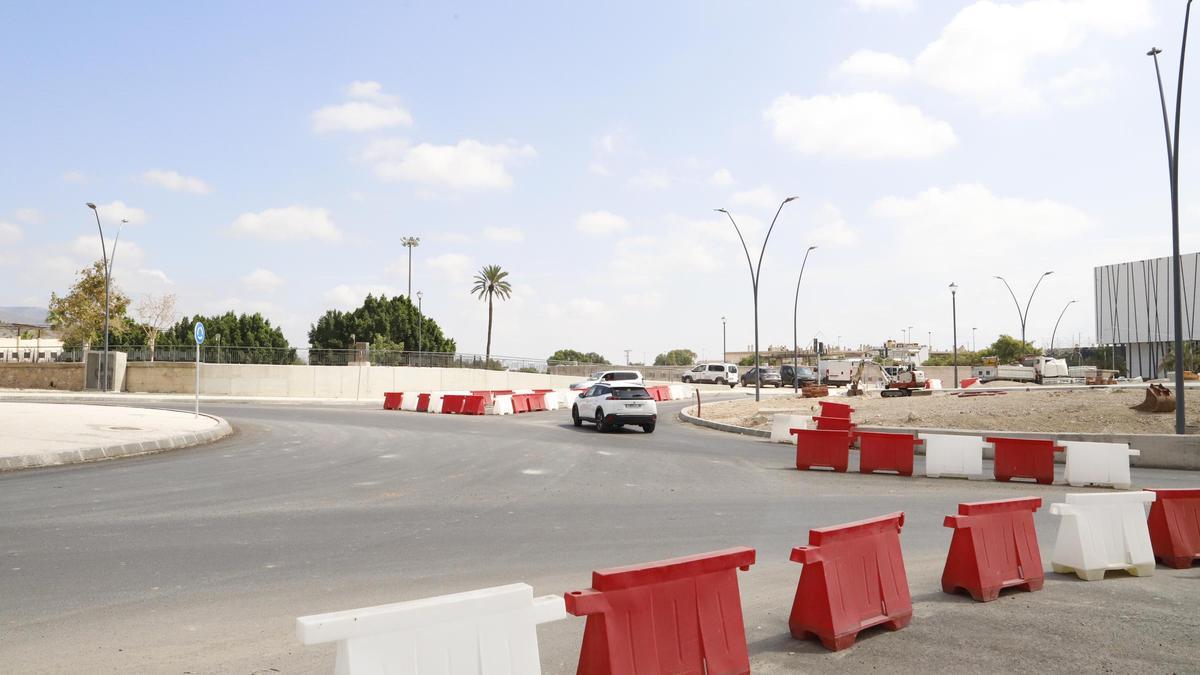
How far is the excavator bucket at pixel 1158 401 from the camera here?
2256 centimetres

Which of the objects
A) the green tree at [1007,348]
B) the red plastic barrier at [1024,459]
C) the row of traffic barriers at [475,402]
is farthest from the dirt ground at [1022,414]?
the green tree at [1007,348]

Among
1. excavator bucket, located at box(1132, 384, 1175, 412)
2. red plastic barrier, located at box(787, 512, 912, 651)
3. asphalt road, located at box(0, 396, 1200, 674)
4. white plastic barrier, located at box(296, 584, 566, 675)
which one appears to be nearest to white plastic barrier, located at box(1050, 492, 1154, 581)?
asphalt road, located at box(0, 396, 1200, 674)

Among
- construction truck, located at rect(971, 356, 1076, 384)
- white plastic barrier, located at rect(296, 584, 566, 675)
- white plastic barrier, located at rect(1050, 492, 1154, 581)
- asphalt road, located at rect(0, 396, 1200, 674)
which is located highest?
construction truck, located at rect(971, 356, 1076, 384)

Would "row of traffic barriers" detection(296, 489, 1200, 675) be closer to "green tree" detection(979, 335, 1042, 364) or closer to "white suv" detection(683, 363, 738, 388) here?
"white suv" detection(683, 363, 738, 388)

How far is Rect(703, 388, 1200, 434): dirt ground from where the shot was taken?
21.9m

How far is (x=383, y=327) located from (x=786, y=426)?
234ft

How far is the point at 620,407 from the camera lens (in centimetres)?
2514

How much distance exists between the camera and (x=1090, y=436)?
18.9m

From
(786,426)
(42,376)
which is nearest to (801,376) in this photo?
(786,426)

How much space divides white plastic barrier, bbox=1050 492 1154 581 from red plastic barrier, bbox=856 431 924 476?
322 inches

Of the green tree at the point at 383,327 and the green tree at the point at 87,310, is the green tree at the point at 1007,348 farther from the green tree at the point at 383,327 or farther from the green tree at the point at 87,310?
the green tree at the point at 87,310

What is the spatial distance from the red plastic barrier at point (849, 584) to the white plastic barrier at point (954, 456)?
10.5 m

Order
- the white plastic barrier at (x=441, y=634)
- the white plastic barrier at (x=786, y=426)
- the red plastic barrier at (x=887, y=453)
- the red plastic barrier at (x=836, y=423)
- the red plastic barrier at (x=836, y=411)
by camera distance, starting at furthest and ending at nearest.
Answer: the red plastic barrier at (x=836, y=411) < the white plastic barrier at (x=786, y=426) < the red plastic barrier at (x=836, y=423) < the red plastic barrier at (x=887, y=453) < the white plastic barrier at (x=441, y=634)

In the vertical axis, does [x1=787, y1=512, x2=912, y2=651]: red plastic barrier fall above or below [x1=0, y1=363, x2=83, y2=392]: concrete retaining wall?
below
